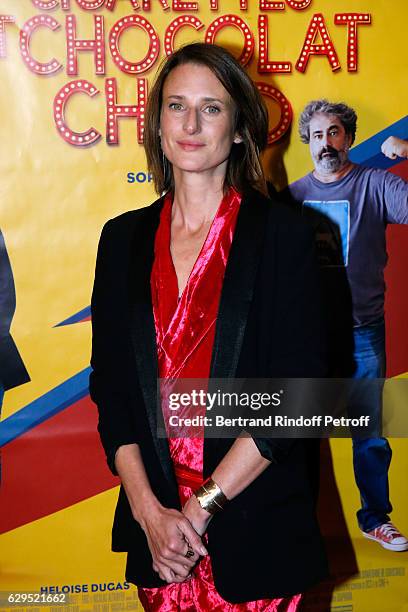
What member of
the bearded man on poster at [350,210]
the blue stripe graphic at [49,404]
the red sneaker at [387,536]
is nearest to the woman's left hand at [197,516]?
the blue stripe graphic at [49,404]

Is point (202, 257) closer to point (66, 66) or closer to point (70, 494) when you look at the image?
point (66, 66)

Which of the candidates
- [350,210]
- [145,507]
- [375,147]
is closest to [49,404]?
[145,507]

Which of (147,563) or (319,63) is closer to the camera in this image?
(147,563)

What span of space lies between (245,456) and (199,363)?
0.19 m

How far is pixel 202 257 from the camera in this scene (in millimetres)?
1446

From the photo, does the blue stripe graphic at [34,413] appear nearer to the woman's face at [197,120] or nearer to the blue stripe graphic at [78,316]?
the blue stripe graphic at [78,316]

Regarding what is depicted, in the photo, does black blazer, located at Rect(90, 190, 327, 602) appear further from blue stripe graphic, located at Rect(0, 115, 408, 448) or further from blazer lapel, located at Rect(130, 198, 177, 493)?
blue stripe graphic, located at Rect(0, 115, 408, 448)

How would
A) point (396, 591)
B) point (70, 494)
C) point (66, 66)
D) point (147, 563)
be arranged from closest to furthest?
point (147, 563), point (66, 66), point (70, 494), point (396, 591)

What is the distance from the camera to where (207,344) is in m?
1.39

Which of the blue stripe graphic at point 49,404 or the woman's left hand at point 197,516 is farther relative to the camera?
the blue stripe graphic at point 49,404

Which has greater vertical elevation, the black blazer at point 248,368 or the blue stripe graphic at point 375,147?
the blue stripe graphic at point 375,147

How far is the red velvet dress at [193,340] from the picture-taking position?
140cm

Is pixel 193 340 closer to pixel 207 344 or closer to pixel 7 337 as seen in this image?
pixel 207 344

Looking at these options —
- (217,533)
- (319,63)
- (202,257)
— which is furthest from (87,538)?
(319,63)
